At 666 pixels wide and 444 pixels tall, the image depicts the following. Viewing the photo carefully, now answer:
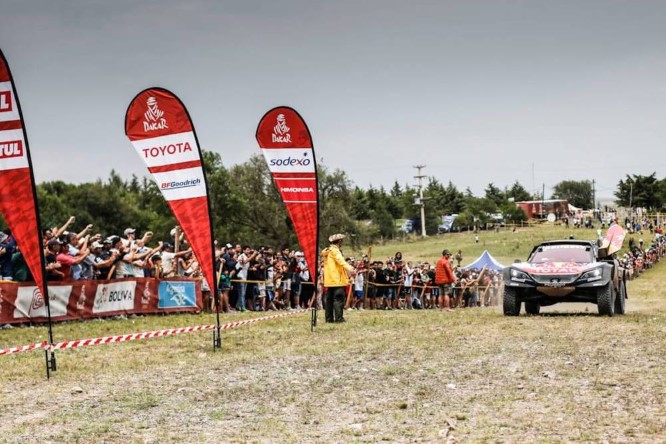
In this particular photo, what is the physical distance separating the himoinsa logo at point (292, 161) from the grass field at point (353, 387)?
11.1 ft

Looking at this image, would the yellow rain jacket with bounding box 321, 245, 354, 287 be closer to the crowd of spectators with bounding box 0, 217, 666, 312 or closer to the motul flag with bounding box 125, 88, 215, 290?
the crowd of spectators with bounding box 0, 217, 666, 312

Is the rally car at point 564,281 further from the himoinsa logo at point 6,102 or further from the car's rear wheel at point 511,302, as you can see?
the himoinsa logo at point 6,102

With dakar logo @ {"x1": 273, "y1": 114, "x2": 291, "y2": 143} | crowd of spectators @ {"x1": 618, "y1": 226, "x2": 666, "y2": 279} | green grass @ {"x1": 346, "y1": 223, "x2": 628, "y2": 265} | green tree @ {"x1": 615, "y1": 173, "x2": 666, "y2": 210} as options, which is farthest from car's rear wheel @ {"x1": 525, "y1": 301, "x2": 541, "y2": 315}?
green tree @ {"x1": 615, "y1": 173, "x2": 666, "y2": 210}

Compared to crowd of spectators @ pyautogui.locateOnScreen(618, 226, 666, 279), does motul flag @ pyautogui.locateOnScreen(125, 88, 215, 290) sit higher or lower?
higher

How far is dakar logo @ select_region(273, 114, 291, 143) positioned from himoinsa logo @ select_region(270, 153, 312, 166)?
0.38 meters

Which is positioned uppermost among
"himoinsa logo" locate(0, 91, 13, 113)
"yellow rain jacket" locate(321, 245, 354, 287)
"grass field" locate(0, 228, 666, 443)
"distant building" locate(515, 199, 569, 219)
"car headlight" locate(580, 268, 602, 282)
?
"distant building" locate(515, 199, 569, 219)

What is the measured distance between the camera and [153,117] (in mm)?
14375

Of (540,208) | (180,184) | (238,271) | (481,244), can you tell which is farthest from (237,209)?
(540,208)

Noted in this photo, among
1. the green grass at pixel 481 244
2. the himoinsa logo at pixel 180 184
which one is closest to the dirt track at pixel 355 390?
the himoinsa logo at pixel 180 184

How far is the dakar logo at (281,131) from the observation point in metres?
17.9

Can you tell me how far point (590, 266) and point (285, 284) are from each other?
10.1 meters

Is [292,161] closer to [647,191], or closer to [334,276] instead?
[334,276]

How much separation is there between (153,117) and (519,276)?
903 cm

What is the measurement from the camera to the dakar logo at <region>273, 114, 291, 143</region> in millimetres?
17891
